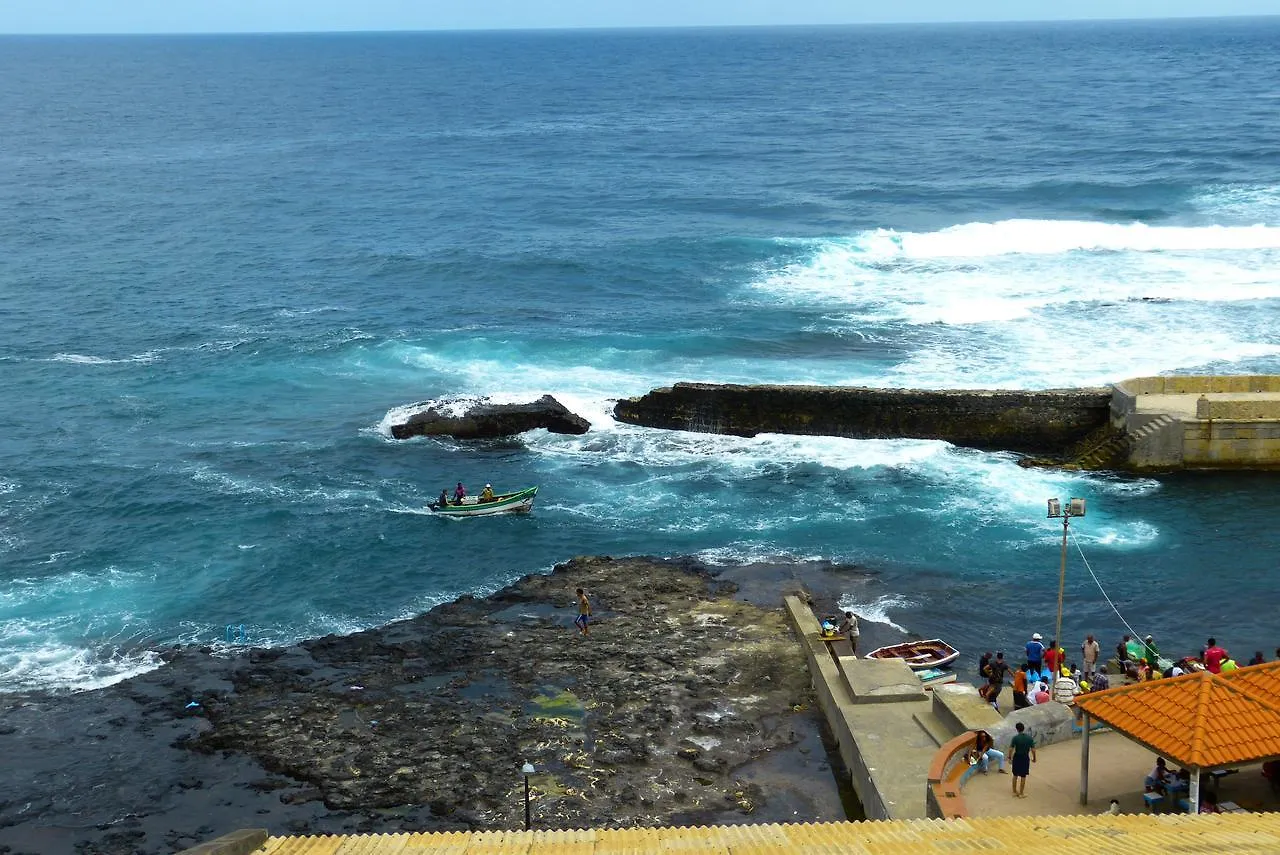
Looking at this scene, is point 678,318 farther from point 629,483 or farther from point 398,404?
point 629,483

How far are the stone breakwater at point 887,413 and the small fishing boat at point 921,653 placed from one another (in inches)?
536

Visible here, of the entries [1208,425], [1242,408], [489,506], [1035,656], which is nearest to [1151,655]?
[1035,656]

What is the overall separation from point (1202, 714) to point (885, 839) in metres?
4.77

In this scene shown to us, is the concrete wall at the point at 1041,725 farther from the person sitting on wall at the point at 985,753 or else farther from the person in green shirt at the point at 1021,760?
the person in green shirt at the point at 1021,760

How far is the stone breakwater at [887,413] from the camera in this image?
41.7 meters

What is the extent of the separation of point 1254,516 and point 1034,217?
135 feet

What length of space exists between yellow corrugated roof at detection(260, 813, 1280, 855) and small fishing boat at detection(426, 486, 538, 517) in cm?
2014

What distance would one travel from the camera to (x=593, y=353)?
55031 mm

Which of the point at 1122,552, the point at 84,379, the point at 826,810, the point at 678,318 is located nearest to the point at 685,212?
the point at 678,318

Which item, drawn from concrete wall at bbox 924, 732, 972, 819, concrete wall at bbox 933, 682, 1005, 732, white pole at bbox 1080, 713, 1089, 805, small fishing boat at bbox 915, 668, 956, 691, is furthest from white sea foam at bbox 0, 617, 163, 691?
white pole at bbox 1080, 713, 1089, 805

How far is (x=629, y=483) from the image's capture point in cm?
4166

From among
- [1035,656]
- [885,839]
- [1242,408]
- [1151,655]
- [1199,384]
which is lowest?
[1151,655]

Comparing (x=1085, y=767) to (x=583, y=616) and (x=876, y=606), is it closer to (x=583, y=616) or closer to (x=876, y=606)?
(x=876, y=606)

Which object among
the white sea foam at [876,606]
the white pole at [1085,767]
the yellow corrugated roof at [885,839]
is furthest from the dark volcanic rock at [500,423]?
the white pole at [1085,767]
